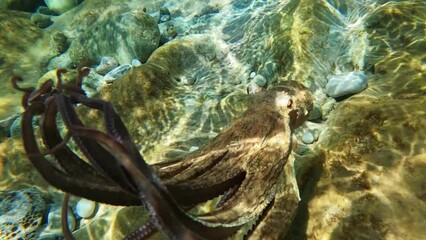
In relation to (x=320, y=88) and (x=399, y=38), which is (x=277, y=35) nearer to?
(x=320, y=88)

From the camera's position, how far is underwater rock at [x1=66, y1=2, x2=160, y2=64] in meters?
6.68

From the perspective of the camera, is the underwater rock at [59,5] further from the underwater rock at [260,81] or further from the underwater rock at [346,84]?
the underwater rock at [346,84]

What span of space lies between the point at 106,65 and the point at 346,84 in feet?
17.4

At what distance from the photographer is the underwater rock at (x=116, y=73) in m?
6.36

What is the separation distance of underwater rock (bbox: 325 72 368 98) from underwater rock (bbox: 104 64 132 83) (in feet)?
14.2

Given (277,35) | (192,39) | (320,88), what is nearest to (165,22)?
(192,39)

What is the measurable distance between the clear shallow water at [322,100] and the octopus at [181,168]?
22.1 inches

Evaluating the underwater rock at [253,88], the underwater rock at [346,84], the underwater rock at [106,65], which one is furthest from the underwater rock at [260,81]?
the underwater rock at [106,65]

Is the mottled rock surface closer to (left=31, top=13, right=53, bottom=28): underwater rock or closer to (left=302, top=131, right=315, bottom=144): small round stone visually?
(left=31, top=13, right=53, bottom=28): underwater rock

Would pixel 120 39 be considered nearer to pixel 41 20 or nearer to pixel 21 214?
pixel 21 214

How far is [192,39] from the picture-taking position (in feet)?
20.9

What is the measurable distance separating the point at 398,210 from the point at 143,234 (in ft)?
7.82

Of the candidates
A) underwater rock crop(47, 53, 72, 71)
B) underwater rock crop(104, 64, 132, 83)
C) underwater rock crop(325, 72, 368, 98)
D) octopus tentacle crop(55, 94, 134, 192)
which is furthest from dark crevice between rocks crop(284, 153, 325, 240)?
underwater rock crop(47, 53, 72, 71)

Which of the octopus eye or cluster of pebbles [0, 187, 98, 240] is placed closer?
the octopus eye
